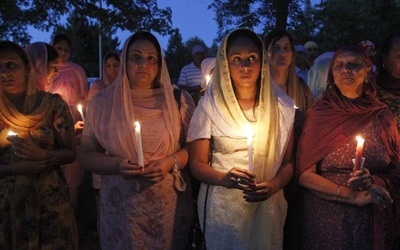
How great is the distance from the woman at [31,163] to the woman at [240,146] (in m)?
1.02

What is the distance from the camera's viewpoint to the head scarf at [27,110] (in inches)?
123

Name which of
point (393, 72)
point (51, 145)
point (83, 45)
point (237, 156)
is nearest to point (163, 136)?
point (237, 156)

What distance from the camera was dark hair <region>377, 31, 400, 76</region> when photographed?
350 cm

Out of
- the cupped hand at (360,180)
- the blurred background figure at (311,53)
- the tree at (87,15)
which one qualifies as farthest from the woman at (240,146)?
the tree at (87,15)

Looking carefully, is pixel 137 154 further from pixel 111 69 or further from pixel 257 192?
pixel 111 69

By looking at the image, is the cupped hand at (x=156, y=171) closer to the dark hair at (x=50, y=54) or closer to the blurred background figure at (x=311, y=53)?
the dark hair at (x=50, y=54)

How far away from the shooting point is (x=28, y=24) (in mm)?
10914

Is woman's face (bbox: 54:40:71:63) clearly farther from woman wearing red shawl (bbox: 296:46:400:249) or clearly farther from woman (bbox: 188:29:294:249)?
woman wearing red shawl (bbox: 296:46:400:249)

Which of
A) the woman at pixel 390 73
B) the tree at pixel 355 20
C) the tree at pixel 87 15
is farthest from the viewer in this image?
the tree at pixel 355 20

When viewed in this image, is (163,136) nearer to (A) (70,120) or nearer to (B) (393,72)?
(A) (70,120)

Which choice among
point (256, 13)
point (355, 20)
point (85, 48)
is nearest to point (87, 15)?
point (256, 13)

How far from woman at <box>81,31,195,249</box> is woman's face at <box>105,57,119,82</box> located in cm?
249

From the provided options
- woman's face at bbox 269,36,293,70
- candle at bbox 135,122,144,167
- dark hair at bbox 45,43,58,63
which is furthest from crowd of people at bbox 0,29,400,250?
dark hair at bbox 45,43,58,63

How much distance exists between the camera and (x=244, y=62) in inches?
116
